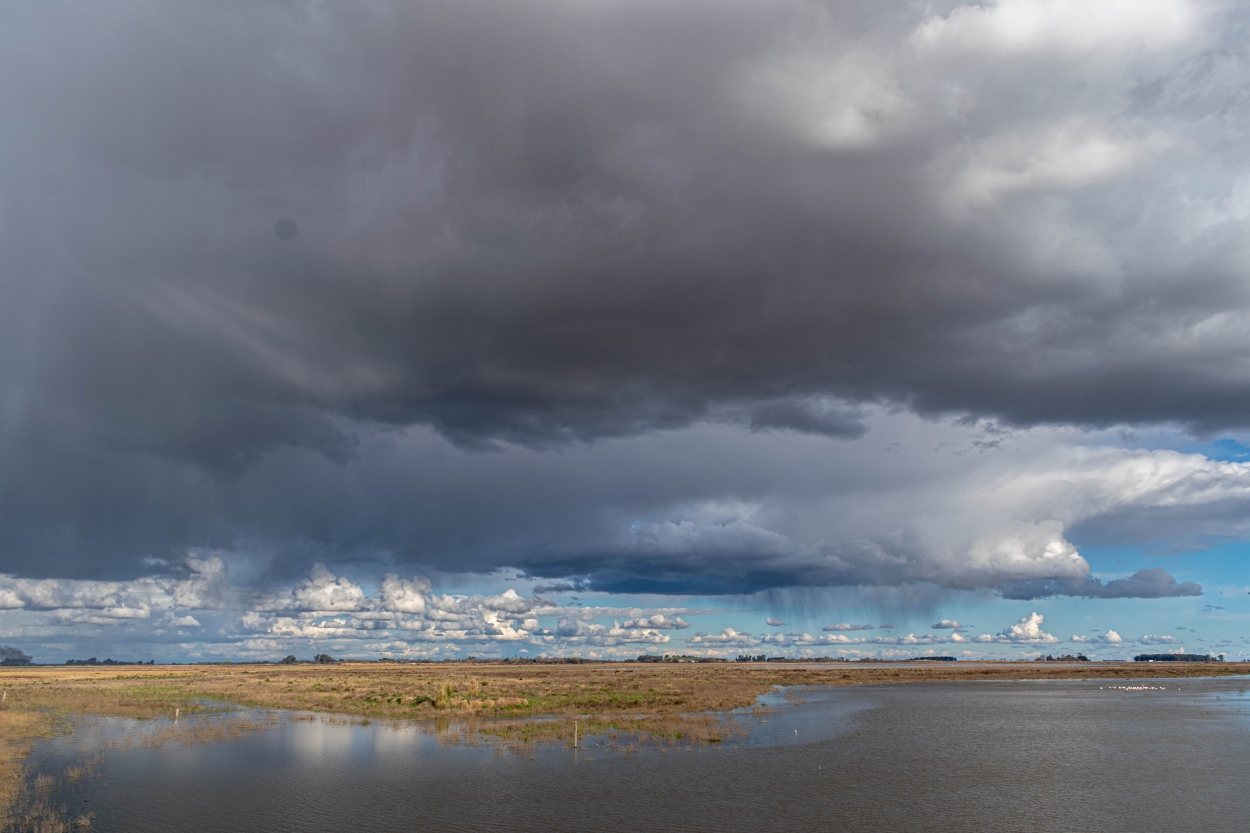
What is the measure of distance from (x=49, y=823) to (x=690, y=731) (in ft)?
132

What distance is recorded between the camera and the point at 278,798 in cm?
3591

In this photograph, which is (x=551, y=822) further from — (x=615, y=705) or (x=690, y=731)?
(x=615, y=705)

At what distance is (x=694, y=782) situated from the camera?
39188mm

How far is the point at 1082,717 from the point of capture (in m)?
75.5

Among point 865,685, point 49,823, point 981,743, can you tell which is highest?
point 49,823

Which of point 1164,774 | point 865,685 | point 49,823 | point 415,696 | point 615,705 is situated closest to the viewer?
point 49,823

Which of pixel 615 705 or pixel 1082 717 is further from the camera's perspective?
pixel 615 705

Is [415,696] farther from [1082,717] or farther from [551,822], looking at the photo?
[1082,717]

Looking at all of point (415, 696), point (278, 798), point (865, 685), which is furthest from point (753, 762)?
point (865, 685)

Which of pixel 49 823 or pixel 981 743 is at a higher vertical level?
pixel 49 823

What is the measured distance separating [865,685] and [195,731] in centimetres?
12057

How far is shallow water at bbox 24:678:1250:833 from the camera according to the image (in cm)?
3188

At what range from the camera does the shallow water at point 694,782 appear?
3188 cm

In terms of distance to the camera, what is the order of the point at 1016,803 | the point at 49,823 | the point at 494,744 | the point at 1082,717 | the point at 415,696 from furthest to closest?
the point at 415,696
the point at 1082,717
the point at 494,744
the point at 1016,803
the point at 49,823
